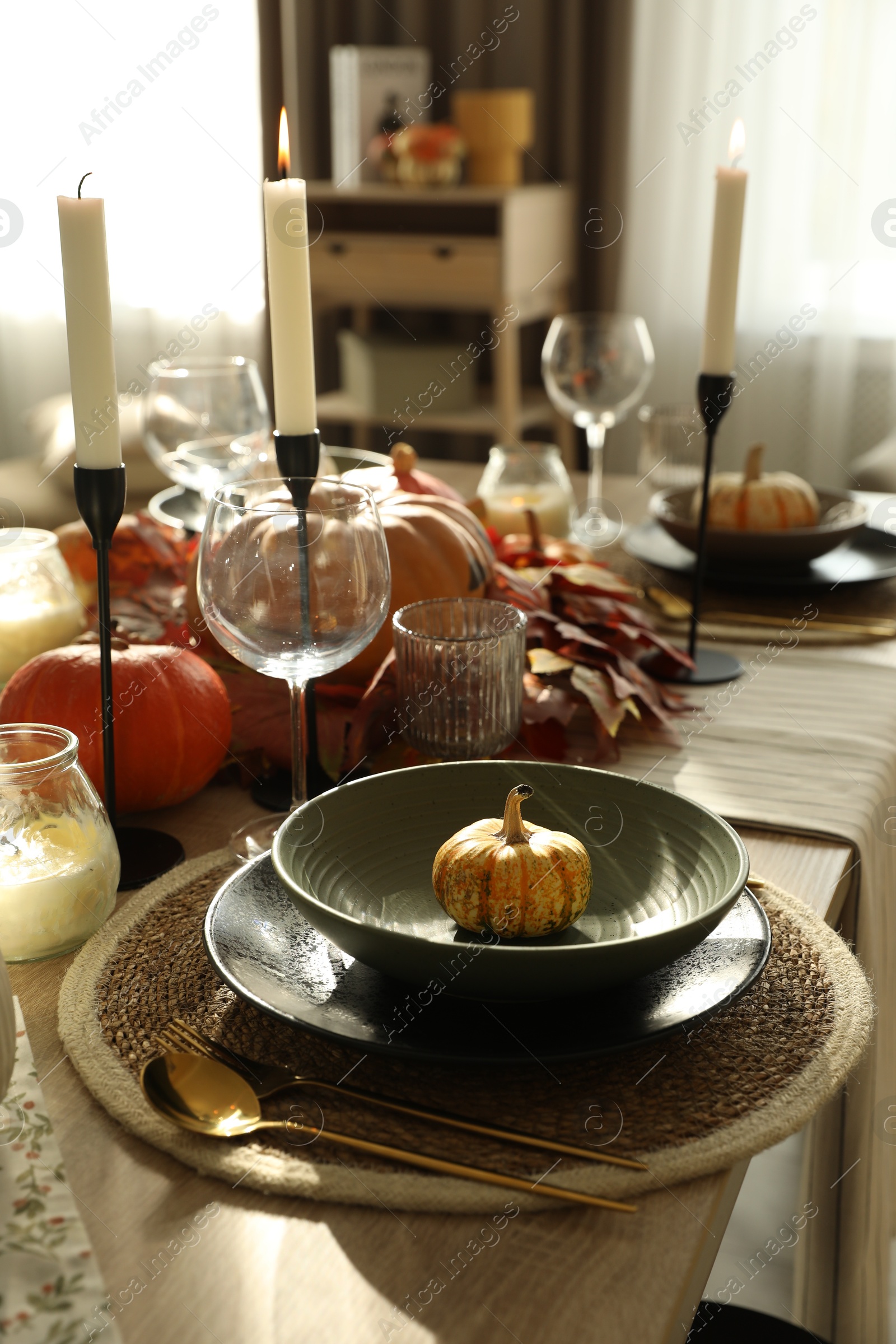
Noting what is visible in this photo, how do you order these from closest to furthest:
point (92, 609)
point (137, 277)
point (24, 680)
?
point (24, 680)
point (92, 609)
point (137, 277)

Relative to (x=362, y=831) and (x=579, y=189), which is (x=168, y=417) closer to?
(x=362, y=831)

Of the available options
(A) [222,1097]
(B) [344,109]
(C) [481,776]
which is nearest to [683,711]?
(C) [481,776]

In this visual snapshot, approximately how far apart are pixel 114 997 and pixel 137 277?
354cm

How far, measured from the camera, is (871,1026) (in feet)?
1.93

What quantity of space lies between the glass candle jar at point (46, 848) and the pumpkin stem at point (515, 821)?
0.76 feet

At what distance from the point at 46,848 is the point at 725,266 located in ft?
2.37

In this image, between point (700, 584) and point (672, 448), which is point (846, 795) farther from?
A: point (672, 448)

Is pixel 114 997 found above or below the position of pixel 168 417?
below

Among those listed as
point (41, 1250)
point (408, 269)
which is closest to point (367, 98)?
point (408, 269)

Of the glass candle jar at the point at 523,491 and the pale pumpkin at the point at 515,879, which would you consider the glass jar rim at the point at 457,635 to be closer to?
the pale pumpkin at the point at 515,879

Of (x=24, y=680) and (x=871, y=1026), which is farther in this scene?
(x=24, y=680)

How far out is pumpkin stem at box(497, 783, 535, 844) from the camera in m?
0.60

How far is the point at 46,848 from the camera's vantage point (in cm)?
66

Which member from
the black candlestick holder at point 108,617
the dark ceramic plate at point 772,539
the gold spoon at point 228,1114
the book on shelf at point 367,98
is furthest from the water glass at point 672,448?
the book on shelf at point 367,98
